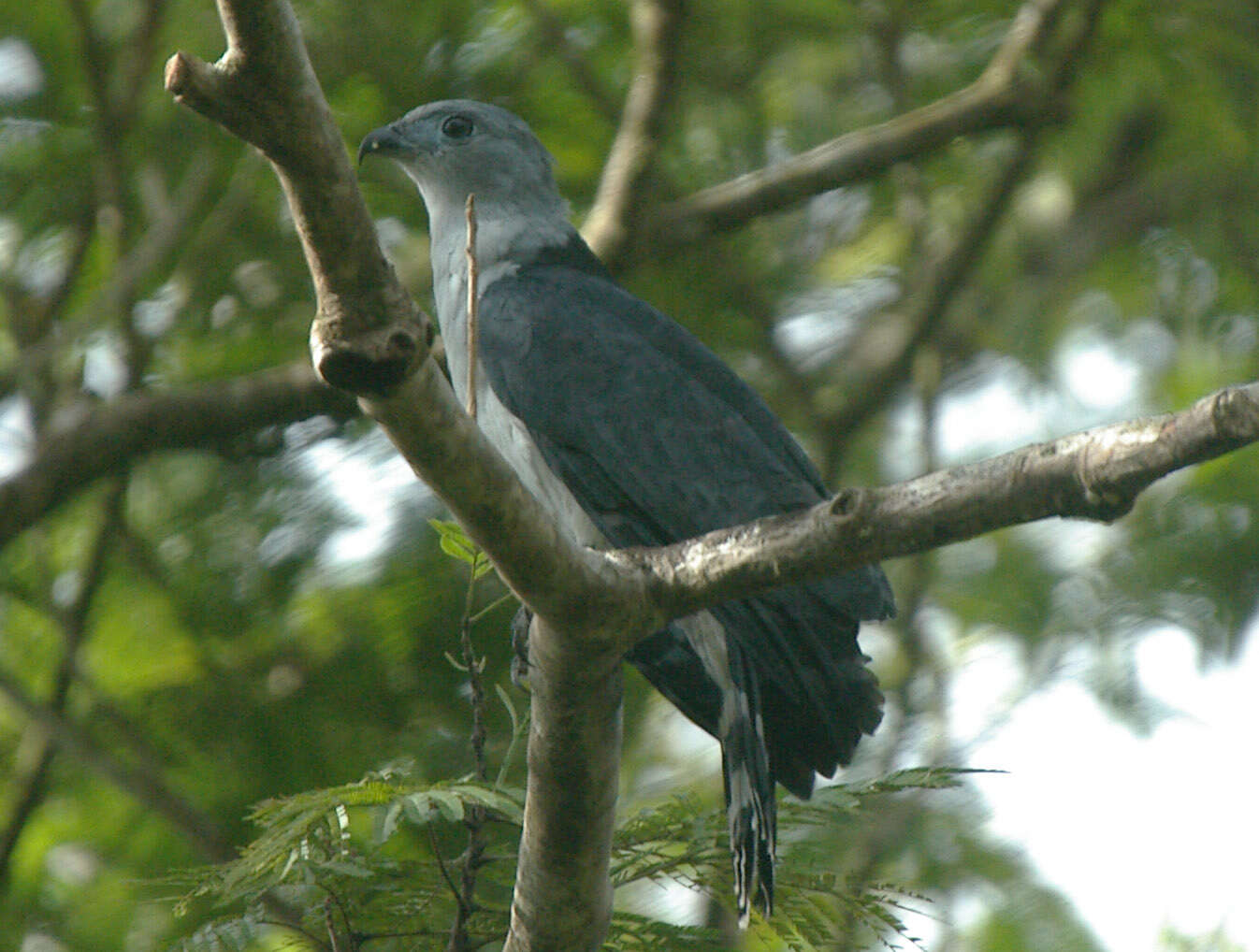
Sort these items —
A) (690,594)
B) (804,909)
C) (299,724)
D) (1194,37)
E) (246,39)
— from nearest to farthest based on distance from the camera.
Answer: (246,39) < (690,594) < (804,909) < (299,724) < (1194,37)

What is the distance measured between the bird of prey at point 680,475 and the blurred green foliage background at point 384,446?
980mm

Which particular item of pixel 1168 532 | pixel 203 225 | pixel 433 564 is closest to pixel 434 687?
pixel 433 564

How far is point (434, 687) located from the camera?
4.96 metres

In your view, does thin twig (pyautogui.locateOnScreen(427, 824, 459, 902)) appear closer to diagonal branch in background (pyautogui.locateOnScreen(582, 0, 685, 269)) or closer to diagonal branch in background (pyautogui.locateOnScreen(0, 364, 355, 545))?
diagonal branch in background (pyautogui.locateOnScreen(0, 364, 355, 545))

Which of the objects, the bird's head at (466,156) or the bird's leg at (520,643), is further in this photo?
the bird's head at (466,156)

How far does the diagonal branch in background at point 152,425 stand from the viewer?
4.98 metres

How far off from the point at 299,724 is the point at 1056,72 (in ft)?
11.1

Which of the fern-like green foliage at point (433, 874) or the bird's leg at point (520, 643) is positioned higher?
the bird's leg at point (520, 643)

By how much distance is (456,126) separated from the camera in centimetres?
493

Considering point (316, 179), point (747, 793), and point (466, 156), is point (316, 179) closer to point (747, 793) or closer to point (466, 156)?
point (747, 793)

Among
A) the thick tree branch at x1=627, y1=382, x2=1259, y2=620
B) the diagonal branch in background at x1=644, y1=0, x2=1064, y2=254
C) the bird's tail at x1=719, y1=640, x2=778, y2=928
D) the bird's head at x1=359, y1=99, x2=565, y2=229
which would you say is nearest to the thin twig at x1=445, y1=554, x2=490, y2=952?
the thick tree branch at x1=627, y1=382, x2=1259, y2=620

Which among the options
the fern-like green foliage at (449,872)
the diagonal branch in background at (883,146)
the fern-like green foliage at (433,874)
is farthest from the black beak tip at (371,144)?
the fern-like green foliage at (433,874)

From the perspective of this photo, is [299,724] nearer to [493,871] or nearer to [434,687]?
[434,687]

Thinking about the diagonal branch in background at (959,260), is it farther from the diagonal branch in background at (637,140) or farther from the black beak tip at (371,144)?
the black beak tip at (371,144)
